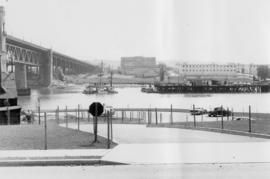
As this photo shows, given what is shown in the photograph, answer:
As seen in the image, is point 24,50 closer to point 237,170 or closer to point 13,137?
point 13,137

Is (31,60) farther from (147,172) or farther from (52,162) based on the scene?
Result: (147,172)

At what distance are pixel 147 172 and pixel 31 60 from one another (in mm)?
109948

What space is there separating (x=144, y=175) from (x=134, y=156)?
2772 mm

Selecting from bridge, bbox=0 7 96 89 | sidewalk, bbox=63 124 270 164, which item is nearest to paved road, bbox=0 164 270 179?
sidewalk, bbox=63 124 270 164

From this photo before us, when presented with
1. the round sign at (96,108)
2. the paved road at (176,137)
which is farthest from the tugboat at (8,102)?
the round sign at (96,108)

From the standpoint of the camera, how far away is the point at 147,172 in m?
10.2

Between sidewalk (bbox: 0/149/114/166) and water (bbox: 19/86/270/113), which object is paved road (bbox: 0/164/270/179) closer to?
sidewalk (bbox: 0/149/114/166)

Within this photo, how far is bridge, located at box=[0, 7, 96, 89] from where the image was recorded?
96.6 meters

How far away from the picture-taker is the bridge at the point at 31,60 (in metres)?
96.6

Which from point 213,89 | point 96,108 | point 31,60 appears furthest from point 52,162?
point 213,89

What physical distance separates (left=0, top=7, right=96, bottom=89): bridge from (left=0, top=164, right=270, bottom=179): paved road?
67.8 meters

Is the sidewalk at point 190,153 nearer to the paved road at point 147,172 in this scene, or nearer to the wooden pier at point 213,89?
the paved road at point 147,172

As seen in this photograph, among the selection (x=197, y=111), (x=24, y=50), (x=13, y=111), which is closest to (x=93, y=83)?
(x=24, y=50)

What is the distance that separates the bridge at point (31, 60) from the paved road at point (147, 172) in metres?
67.8
